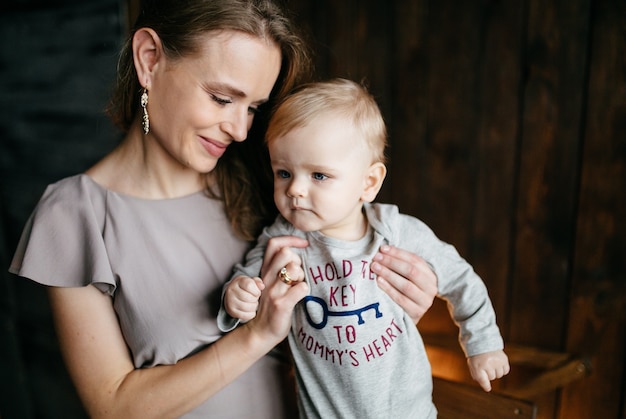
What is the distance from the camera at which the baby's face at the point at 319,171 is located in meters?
1.08

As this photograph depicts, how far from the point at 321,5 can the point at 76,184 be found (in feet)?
4.43

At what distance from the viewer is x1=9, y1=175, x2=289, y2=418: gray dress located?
1.14m

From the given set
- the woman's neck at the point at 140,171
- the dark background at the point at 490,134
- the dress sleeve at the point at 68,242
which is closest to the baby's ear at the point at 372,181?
the woman's neck at the point at 140,171

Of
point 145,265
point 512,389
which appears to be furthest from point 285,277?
point 512,389

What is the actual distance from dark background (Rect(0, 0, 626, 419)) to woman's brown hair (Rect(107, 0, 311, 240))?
540 mm

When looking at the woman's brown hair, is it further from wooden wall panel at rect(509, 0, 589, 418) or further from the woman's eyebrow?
wooden wall panel at rect(509, 0, 589, 418)

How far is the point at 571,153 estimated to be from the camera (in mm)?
1739

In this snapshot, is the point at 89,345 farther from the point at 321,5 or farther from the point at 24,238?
the point at 321,5

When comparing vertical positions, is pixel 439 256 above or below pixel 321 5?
below

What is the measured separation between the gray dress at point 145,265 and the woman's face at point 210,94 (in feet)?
0.57

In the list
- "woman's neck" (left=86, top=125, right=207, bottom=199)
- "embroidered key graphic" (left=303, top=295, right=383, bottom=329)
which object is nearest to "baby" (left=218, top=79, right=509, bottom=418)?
"embroidered key graphic" (left=303, top=295, right=383, bottom=329)

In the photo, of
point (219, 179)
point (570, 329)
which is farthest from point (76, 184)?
point (570, 329)

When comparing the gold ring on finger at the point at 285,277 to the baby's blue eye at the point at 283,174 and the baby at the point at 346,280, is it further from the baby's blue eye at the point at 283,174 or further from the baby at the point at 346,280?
the baby's blue eye at the point at 283,174

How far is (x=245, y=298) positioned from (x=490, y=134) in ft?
3.92
